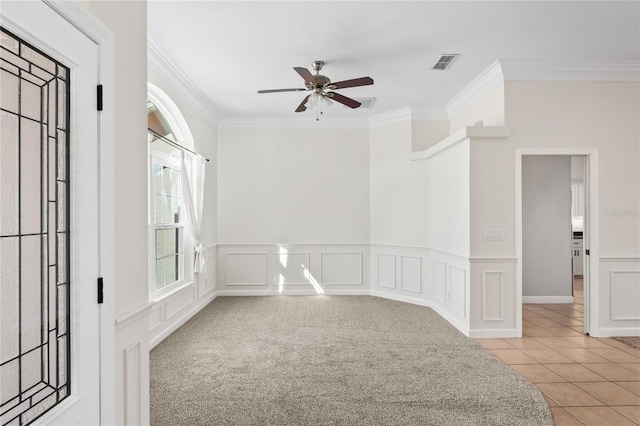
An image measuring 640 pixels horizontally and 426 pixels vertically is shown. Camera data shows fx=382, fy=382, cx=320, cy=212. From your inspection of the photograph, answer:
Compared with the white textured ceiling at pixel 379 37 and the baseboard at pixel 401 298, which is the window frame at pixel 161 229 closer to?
the white textured ceiling at pixel 379 37

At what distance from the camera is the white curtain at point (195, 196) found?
16.0 ft

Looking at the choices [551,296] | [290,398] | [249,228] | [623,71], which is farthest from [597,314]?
→ [249,228]

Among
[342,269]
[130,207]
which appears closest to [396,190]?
[342,269]

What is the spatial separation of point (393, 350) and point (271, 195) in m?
3.61

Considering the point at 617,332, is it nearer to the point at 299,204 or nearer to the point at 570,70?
the point at 570,70

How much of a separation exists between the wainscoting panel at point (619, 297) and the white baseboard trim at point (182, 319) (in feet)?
15.9

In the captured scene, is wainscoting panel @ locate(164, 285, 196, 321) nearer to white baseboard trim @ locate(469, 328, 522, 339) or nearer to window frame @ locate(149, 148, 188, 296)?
window frame @ locate(149, 148, 188, 296)

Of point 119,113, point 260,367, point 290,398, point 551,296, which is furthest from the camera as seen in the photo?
point 551,296

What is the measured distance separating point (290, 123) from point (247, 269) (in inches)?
103

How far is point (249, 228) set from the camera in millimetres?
6602

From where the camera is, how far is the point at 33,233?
1242 mm

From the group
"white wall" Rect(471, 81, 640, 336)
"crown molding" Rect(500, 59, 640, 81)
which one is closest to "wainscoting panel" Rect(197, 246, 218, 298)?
"white wall" Rect(471, 81, 640, 336)

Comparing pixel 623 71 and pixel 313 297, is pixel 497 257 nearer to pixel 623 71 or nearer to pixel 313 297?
pixel 623 71

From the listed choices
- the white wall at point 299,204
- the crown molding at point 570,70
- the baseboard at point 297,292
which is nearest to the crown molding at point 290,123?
the white wall at point 299,204
